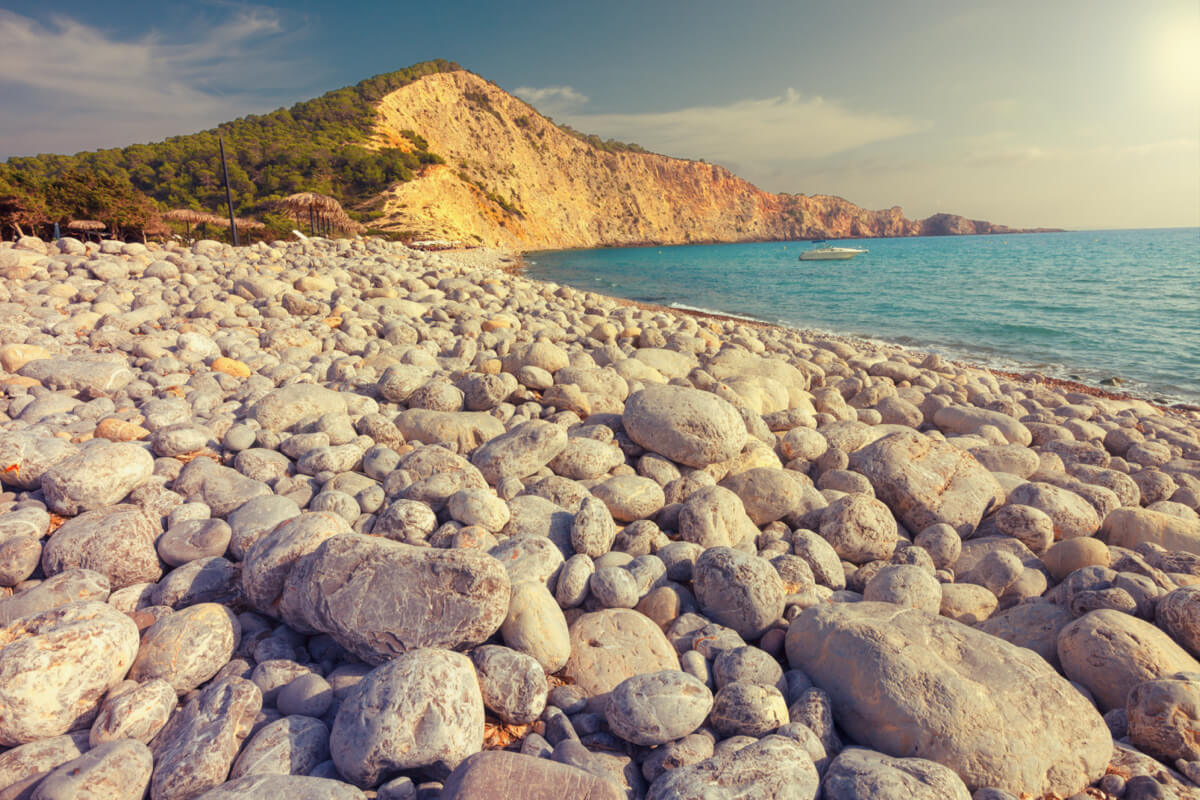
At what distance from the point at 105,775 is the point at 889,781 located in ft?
8.24

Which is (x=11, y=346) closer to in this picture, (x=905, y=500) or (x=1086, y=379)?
(x=905, y=500)

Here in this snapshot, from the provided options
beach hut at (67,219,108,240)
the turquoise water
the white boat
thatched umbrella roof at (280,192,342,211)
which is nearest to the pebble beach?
the turquoise water

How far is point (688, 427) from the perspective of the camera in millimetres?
4480

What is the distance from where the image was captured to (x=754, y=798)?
5.82 ft

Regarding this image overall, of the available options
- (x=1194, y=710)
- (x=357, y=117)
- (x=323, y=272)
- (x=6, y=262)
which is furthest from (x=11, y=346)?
(x=357, y=117)

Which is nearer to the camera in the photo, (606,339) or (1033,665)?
(1033,665)

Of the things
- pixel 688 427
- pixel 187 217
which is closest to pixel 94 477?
pixel 688 427

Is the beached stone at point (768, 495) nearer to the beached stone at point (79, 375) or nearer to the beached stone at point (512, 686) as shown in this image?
the beached stone at point (512, 686)

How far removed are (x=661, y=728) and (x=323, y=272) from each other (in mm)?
10758

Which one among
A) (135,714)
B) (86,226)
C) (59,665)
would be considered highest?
(86,226)

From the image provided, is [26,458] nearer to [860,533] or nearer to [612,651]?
[612,651]

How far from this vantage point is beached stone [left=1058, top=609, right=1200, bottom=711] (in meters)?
2.53

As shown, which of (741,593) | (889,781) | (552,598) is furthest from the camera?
(741,593)

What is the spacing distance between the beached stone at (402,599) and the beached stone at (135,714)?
1.76 feet
